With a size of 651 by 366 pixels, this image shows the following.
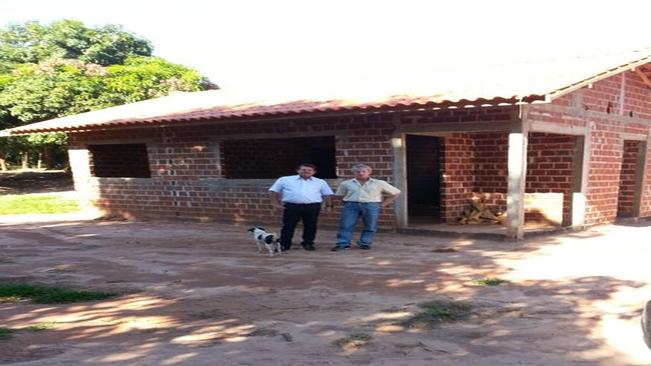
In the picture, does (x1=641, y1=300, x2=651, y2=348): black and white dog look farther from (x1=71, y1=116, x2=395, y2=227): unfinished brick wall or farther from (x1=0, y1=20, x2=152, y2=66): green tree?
(x1=0, y1=20, x2=152, y2=66): green tree

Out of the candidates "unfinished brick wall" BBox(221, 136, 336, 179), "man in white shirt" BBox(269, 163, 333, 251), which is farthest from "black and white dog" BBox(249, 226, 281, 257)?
"unfinished brick wall" BBox(221, 136, 336, 179)

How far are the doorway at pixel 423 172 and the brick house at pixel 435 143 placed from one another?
3 cm

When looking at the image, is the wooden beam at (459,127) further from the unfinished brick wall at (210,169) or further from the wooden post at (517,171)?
the unfinished brick wall at (210,169)

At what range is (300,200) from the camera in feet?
26.4

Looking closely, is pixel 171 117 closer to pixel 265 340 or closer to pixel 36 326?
pixel 36 326

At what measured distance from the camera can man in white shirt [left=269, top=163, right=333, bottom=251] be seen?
317 inches

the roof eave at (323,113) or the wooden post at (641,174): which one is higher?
the roof eave at (323,113)

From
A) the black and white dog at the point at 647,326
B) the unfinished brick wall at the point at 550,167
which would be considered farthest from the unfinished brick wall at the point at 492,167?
the black and white dog at the point at 647,326

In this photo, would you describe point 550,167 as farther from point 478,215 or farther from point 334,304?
point 334,304

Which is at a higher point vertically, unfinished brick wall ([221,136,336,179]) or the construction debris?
unfinished brick wall ([221,136,336,179])

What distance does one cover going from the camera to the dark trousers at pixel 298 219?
26.5 feet

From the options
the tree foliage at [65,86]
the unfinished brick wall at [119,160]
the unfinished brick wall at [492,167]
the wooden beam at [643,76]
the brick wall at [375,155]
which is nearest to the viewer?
the brick wall at [375,155]

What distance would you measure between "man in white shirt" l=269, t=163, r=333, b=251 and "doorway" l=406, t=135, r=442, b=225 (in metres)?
5.66

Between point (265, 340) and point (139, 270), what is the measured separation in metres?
3.38
